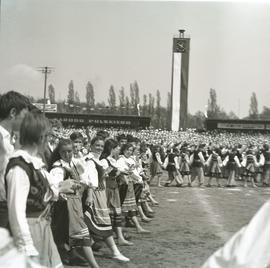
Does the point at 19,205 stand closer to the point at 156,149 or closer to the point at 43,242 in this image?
the point at 43,242

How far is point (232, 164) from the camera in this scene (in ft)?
12.7

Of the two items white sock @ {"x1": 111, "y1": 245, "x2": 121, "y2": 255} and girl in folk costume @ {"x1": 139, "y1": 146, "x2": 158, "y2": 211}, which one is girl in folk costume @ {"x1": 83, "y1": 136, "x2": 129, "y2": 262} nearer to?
white sock @ {"x1": 111, "y1": 245, "x2": 121, "y2": 255}

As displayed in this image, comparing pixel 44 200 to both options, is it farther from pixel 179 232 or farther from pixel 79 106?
pixel 179 232

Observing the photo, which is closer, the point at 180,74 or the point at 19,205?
the point at 19,205

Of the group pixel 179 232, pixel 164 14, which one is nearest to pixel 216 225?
pixel 179 232

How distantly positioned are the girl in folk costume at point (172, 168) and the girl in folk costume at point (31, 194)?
7.35 feet

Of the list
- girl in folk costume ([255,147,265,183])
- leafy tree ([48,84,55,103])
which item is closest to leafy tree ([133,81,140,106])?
leafy tree ([48,84,55,103])

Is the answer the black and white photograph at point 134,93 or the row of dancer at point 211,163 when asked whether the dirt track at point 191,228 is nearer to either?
the black and white photograph at point 134,93

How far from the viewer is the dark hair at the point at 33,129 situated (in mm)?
1463

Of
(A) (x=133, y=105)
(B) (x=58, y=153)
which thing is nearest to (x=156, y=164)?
(A) (x=133, y=105)

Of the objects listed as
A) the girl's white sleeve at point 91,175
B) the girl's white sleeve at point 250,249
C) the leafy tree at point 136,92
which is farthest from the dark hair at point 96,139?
the girl's white sleeve at point 250,249

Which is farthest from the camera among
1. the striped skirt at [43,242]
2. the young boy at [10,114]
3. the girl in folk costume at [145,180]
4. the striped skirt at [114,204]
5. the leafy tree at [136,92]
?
the girl in folk costume at [145,180]

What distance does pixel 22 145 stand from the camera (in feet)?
4.91

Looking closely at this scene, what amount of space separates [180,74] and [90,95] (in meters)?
0.59
